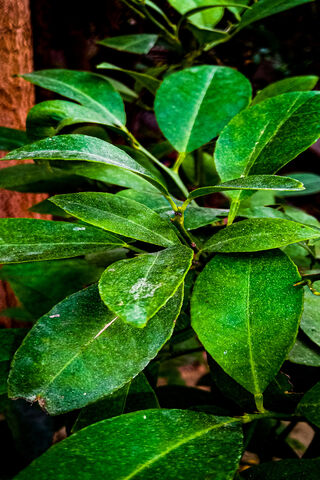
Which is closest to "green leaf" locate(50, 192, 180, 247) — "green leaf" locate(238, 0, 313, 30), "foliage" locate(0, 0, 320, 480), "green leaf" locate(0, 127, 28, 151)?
"foliage" locate(0, 0, 320, 480)

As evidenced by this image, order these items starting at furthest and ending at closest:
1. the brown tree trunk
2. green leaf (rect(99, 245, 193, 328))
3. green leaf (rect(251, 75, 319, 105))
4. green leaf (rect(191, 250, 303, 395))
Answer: the brown tree trunk
green leaf (rect(251, 75, 319, 105))
green leaf (rect(191, 250, 303, 395))
green leaf (rect(99, 245, 193, 328))

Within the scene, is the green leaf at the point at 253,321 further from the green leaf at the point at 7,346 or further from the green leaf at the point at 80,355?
the green leaf at the point at 7,346

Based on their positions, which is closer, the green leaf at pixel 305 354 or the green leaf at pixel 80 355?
the green leaf at pixel 80 355

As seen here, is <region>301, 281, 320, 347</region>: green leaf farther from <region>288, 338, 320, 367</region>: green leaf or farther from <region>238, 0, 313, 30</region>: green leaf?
<region>238, 0, 313, 30</region>: green leaf

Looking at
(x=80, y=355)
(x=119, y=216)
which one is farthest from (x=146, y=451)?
(x=119, y=216)

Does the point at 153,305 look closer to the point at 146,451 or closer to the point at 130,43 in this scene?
the point at 146,451

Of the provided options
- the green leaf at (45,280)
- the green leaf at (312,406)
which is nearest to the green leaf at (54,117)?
the green leaf at (45,280)

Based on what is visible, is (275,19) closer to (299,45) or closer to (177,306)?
(299,45)
